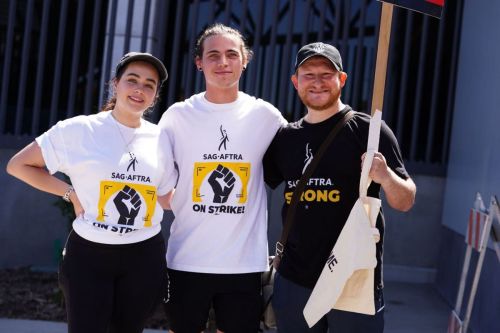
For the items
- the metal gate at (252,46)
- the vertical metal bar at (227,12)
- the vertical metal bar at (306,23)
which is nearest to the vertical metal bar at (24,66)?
the metal gate at (252,46)

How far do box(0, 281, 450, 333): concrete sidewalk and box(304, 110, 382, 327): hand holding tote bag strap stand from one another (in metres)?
2.76

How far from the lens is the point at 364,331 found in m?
2.66

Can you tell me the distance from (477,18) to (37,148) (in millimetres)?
5328

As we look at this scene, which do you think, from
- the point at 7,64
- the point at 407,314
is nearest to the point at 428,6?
Result: the point at 407,314

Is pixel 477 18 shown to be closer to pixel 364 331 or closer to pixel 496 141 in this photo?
pixel 496 141

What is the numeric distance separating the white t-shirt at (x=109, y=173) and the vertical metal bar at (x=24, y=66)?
15.4ft

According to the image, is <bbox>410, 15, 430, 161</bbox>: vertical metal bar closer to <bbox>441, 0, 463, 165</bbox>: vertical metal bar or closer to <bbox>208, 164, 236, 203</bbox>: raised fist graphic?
<bbox>441, 0, 463, 165</bbox>: vertical metal bar

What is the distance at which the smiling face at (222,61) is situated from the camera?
314 cm

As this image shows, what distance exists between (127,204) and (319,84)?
102 cm

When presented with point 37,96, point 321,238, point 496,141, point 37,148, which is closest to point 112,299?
point 37,148

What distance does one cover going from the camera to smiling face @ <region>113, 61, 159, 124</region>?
3.01 m

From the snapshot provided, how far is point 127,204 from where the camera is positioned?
2.85 meters

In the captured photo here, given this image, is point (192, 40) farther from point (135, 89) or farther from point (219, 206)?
point (219, 206)

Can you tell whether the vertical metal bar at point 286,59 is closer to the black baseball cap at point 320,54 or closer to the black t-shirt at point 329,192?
the black baseball cap at point 320,54
